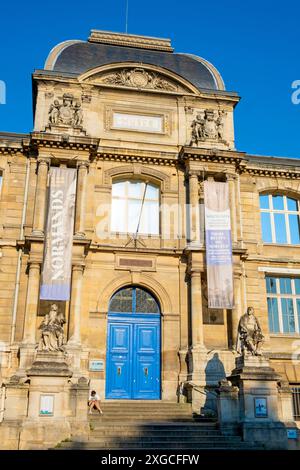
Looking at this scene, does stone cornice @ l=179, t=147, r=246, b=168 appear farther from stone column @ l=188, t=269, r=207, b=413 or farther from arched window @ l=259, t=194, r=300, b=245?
stone column @ l=188, t=269, r=207, b=413

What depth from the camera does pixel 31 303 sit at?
16.8 metres

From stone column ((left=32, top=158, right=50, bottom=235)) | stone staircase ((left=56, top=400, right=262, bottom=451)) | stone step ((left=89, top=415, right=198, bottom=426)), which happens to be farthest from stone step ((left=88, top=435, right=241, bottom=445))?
stone column ((left=32, top=158, right=50, bottom=235))

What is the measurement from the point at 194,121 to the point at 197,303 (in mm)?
7448

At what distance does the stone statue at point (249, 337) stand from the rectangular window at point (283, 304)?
4603 mm

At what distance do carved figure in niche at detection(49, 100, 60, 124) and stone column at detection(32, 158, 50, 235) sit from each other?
1.66 m

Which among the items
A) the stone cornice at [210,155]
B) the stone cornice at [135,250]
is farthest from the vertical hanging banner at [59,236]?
the stone cornice at [210,155]

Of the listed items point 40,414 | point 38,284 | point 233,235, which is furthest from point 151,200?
point 40,414

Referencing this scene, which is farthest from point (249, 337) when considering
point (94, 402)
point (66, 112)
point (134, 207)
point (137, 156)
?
point (66, 112)

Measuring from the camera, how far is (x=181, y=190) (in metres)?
19.8

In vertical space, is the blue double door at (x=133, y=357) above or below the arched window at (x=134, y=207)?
below

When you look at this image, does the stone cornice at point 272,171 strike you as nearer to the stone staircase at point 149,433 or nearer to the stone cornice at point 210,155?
the stone cornice at point 210,155

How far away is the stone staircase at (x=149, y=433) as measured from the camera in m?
12.5

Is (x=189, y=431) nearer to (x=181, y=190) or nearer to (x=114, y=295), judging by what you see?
(x=114, y=295)

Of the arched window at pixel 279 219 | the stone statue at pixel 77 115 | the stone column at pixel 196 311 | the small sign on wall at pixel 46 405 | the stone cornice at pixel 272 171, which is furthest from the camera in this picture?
the stone cornice at pixel 272 171
